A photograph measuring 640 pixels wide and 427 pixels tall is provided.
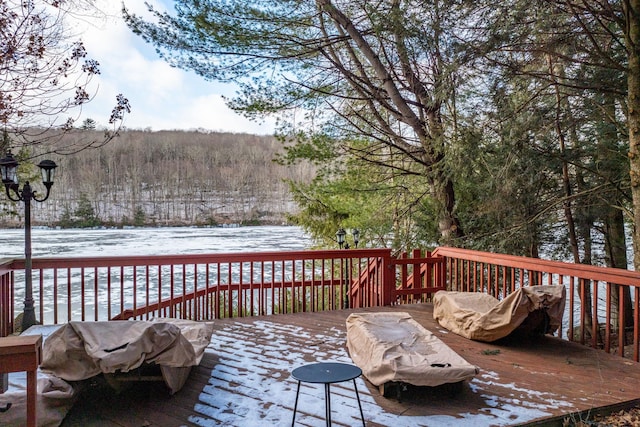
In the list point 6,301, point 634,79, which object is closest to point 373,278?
point 634,79

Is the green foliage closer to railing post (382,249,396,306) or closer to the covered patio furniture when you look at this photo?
railing post (382,249,396,306)

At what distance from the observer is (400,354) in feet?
10.2

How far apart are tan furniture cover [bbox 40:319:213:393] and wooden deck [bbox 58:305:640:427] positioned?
0.25 m

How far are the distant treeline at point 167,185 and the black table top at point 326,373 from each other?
11.6 meters

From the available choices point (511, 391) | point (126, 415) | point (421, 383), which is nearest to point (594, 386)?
point (511, 391)

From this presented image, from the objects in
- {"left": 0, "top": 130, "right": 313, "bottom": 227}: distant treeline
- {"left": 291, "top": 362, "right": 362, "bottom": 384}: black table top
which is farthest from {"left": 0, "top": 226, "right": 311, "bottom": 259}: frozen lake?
{"left": 291, "top": 362, "right": 362, "bottom": 384}: black table top

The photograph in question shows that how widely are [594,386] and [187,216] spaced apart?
17.3 metres

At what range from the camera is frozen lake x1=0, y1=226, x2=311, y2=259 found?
14844 mm

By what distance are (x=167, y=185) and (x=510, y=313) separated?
16445 mm

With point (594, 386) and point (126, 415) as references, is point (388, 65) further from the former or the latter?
point (126, 415)

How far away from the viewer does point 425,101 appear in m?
7.16

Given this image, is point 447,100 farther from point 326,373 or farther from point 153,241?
point 153,241

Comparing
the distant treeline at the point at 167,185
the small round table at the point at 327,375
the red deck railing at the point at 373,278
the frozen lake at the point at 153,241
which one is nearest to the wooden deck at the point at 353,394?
the small round table at the point at 327,375

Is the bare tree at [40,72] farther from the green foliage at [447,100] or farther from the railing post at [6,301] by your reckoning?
the railing post at [6,301]
